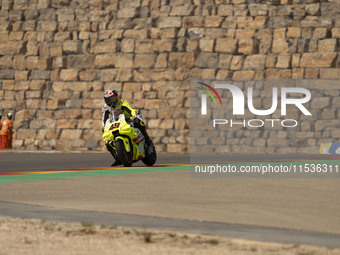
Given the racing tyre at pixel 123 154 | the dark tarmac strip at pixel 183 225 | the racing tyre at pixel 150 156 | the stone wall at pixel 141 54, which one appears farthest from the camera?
the stone wall at pixel 141 54

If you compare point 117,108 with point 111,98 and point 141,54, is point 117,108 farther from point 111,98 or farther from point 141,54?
point 141,54

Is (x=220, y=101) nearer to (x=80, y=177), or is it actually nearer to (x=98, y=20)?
(x=98, y=20)

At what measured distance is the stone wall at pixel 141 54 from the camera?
1247 inches

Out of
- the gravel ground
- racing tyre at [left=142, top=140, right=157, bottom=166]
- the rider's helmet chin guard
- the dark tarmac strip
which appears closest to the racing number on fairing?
the rider's helmet chin guard

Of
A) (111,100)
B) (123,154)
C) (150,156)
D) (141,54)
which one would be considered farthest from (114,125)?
(141,54)

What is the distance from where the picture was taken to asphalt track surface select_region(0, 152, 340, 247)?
32.6 feet

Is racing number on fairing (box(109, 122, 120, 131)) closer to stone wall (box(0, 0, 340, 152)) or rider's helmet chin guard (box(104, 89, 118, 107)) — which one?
rider's helmet chin guard (box(104, 89, 118, 107))

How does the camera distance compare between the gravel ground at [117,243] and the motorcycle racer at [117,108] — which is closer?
the gravel ground at [117,243]

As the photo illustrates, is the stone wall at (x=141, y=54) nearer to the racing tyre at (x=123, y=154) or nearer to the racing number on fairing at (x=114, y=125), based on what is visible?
the racing tyre at (x=123, y=154)

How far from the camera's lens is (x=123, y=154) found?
2025cm

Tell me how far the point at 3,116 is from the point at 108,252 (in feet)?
89.7

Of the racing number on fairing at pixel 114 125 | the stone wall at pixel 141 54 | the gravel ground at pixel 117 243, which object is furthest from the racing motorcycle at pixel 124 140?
the stone wall at pixel 141 54

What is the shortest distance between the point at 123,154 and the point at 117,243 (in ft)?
38.0

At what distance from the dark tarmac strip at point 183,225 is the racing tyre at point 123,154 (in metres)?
8.45
